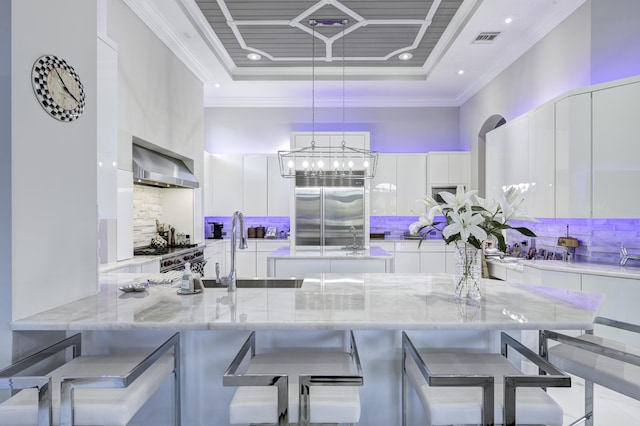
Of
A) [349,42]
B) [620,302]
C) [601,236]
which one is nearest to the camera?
[620,302]

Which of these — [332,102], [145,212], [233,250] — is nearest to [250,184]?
[332,102]

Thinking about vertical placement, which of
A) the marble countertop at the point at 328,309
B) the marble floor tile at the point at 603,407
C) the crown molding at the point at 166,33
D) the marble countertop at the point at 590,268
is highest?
the crown molding at the point at 166,33

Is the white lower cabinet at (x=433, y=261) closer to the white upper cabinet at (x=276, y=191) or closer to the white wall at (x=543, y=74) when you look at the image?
the white wall at (x=543, y=74)

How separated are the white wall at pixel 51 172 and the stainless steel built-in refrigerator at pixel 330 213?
4.28m

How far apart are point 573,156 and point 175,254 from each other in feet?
13.4

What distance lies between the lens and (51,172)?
64.2 inches

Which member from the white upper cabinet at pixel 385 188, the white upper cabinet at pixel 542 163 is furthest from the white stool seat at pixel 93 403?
the white upper cabinet at pixel 385 188

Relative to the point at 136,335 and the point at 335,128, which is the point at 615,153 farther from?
the point at 335,128

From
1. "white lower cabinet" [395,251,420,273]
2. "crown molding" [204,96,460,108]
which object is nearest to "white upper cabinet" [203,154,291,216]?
"crown molding" [204,96,460,108]

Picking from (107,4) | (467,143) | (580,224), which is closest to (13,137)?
(107,4)

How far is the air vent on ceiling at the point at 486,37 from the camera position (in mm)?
4090

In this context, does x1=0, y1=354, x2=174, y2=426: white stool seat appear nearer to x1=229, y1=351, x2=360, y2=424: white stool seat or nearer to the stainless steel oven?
x1=229, y1=351, x2=360, y2=424: white stool seat

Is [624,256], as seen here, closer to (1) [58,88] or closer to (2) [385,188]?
(2) [385,188]

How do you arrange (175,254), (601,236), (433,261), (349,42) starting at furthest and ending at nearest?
(433,261)
(349,42)
(175,254)
(601,236)
